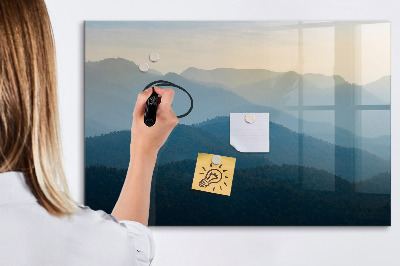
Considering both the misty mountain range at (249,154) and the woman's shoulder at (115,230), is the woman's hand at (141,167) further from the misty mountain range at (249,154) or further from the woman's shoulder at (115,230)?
the misty mountain range at (249,154)

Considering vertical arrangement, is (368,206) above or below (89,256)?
below

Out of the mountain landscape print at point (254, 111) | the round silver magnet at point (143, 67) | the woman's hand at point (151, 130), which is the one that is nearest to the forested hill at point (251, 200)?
the mountain landscape print at point (254, 111)

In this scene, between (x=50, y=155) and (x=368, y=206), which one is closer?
(x=50, y=155)

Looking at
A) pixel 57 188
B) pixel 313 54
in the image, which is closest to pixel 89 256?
pixel 57 188

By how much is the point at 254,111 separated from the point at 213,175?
0.78ft

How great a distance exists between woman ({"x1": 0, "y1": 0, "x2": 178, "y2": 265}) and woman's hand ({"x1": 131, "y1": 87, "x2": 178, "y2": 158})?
0.89 feet

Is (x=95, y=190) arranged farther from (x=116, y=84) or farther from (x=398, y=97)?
(x=398, y=97)

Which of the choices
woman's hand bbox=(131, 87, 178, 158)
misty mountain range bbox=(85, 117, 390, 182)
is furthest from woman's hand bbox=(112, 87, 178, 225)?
misty mountain range bbox=(85, 117, 390, 182)

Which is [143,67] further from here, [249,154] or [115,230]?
[115,230]

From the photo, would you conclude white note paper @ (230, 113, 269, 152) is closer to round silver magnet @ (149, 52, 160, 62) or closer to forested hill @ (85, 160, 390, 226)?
forested hill @ (85, 160, 390, 226)

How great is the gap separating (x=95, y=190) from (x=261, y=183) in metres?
0.51

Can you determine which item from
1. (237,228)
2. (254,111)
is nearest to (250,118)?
(254,111)

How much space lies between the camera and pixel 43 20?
0.44 metres

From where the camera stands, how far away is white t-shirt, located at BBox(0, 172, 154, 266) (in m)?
0.38
